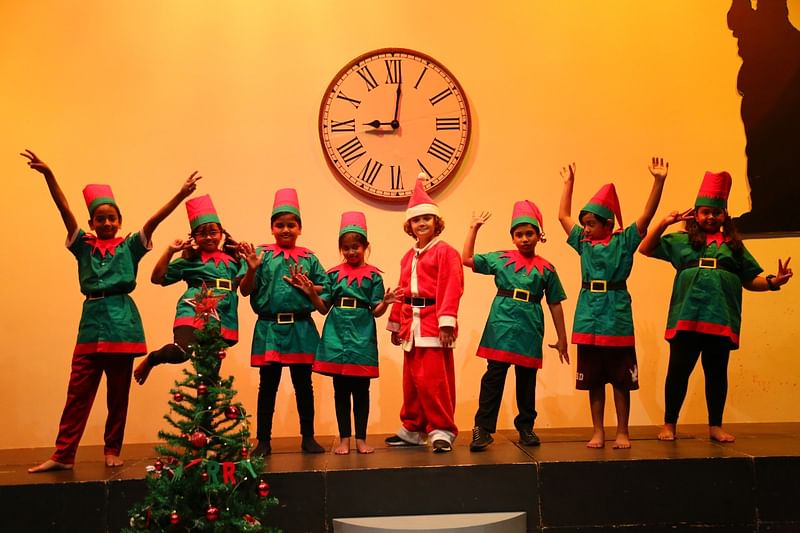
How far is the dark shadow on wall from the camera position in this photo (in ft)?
15.4

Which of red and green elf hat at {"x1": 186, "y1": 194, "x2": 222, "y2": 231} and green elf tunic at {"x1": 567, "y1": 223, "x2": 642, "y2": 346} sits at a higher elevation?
red and green elf hat at {"x1": 186, "y1": 194, "x2": 222, "y2": 231}

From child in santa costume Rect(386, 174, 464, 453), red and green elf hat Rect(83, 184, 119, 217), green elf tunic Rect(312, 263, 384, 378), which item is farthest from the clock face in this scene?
red and green elf hat Rect(83, 184, 119, 217)

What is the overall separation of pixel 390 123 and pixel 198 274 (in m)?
1.70

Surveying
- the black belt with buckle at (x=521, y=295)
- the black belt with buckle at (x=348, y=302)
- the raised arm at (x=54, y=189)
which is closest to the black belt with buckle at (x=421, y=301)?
the black belt with buckle at (x=348, y=302)

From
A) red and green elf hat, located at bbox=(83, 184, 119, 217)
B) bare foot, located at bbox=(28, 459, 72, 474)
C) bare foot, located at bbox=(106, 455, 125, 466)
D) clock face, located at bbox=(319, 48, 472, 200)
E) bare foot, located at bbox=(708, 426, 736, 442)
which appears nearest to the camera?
bare foot, located at bbox=(28, 459, 72, 474)

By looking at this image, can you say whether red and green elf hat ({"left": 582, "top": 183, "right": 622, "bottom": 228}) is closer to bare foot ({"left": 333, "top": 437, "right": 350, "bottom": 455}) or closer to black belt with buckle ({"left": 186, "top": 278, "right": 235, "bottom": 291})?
bare foot ({"left": 333, "top": 437, "right": 350, "bottom": 455})

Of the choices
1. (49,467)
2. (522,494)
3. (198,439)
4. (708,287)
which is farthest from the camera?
(708,287)

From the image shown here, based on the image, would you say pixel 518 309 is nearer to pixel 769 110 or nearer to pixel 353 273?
pixel 353 273

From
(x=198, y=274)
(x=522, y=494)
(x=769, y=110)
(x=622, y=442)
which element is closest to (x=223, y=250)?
(x=198, y=274)

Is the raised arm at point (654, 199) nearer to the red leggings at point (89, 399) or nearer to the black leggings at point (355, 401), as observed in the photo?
the black leggings at point (355, 401)

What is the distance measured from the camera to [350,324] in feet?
11.7

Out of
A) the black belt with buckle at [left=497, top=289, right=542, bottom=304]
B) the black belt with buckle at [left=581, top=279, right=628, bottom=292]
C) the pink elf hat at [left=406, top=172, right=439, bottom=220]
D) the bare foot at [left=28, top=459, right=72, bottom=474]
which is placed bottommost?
the bare foot at [left=28, top=459, right=72, bottom=474]

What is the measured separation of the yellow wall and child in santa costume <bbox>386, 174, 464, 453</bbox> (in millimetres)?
950

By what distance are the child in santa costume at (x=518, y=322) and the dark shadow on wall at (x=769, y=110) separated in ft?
5.98
